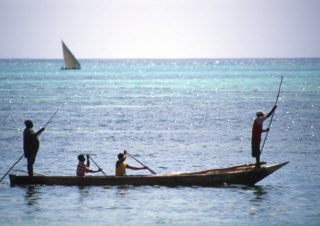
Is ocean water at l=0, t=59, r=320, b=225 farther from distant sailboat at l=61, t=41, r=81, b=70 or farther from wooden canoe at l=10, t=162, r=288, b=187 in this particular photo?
distant sailboat at l=61, t=41, r=81, b=70

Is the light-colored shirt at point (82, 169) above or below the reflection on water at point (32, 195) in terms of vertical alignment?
above

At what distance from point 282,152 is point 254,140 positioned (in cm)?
980

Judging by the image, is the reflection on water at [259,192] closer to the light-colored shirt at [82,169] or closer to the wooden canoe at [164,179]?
the wooden canoe at [164,179]

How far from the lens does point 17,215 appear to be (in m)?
19.3

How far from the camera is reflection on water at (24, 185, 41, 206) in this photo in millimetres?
20938

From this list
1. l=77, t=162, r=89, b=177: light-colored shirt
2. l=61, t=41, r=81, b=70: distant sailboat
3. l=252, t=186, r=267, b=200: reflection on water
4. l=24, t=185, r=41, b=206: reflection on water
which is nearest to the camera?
l=24, t=185, r=41, b=206: reflection on water

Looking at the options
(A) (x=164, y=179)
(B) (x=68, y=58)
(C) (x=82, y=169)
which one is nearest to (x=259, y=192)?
(A) (x=164, y=179)

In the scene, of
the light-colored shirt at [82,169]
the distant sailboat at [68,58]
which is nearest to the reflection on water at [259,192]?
A: the light-colored shirt at [82,169]

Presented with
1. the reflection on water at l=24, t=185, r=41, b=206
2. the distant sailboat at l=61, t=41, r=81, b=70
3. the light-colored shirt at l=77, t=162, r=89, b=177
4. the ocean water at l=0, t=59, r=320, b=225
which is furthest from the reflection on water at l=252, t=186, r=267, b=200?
the distant sailboat at l=61, t=41, r=81, b=70

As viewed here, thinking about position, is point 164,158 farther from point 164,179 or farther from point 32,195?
point 32,195

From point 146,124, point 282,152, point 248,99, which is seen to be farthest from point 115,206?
point 248,99

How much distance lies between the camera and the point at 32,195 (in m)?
21.8

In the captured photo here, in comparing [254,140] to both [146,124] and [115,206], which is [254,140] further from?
[146,124]

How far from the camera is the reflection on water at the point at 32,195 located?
20938 mm
